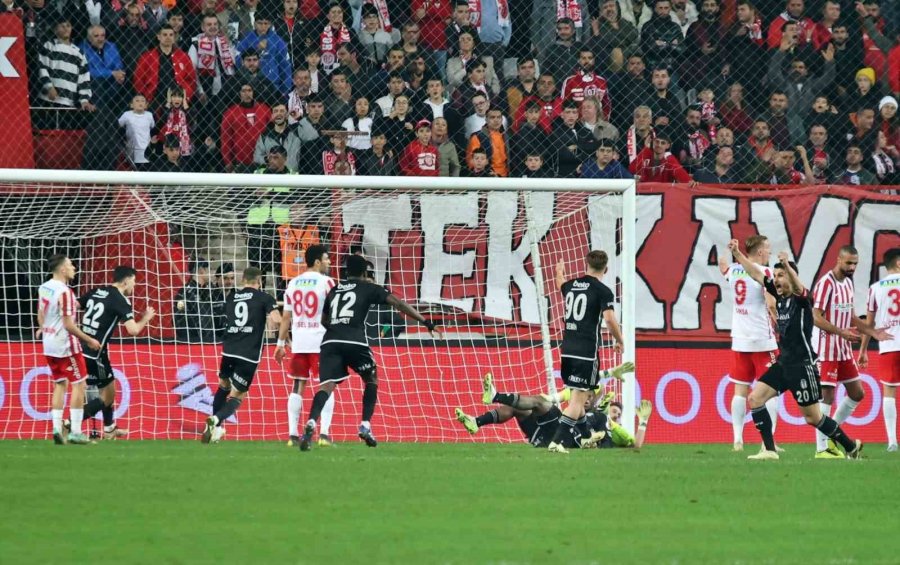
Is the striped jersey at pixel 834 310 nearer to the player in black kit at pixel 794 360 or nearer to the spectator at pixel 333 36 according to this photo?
the player in black kit at pixel 794 360

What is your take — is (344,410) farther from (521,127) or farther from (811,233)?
(811,233)

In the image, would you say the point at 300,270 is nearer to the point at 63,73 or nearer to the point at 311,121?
the point at 311,121

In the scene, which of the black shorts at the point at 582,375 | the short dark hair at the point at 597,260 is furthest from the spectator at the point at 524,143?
the black shorts at the point at 582,375

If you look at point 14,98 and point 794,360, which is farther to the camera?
point 14,98

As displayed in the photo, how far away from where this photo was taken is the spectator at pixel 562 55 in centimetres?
1923

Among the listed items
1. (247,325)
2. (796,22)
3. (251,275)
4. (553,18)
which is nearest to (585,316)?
(247,325)

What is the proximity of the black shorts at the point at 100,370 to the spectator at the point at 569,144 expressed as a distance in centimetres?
584

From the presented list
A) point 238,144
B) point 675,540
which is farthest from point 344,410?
point 675,540

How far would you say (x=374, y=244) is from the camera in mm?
17641

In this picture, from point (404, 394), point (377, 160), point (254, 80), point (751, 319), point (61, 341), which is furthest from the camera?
point (254, 80)

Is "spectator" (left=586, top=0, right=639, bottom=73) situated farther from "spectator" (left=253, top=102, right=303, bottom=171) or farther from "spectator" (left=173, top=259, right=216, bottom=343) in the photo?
"spectator" (left=173, top=259, right=216, bottom=343)

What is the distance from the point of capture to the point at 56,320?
588 inches

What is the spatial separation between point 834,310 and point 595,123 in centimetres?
437

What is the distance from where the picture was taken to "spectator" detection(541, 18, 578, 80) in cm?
1923
